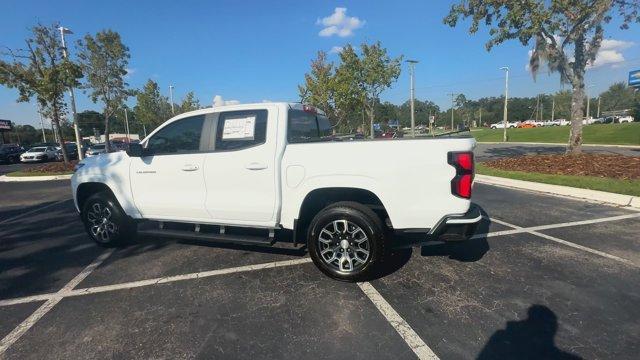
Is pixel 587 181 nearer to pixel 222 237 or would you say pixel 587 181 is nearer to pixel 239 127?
pixel 239 127

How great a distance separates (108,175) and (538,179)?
10.5 meters

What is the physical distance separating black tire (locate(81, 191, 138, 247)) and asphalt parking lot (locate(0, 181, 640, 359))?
7.7 inches

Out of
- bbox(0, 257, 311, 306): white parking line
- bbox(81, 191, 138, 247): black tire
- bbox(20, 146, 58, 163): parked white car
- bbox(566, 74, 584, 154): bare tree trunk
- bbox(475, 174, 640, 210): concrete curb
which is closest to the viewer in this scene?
bbox(0, 257, 311, 306): white parking line

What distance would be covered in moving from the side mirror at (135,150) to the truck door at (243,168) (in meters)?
1.09

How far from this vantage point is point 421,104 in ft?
465

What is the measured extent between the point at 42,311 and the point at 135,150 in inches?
83.7

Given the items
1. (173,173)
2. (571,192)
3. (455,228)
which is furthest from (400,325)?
(571,192)

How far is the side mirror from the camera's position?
469 cm

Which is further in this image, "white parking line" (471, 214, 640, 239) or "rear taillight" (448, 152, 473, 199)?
"white parking line" (471, 214, 640, 239)

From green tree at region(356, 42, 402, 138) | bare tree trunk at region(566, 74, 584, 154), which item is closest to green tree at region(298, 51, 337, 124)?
green tree at region(356, 42, 402, 138)

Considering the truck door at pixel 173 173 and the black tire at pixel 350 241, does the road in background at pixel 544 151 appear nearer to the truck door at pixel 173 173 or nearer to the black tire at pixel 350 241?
the black tire at pixel 350 241

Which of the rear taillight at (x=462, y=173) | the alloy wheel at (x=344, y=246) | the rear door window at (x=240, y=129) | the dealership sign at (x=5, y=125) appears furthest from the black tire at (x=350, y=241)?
the dealership sign at (x=5, y=125)

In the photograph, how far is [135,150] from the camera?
185 inches

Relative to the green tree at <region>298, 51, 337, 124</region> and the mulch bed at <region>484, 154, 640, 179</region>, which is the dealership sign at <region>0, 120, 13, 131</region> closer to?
the green tree at <region>298, 51, 337, 124</region>
